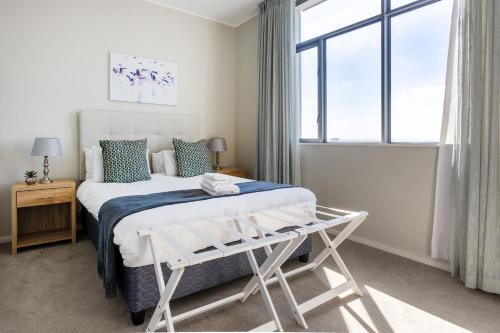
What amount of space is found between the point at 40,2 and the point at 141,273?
313 centimetres

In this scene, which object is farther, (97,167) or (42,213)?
(42,213)

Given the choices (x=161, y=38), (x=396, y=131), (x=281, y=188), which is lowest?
(x=281, y=188)

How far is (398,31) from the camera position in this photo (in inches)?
111

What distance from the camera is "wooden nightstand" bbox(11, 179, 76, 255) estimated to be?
2754 mm

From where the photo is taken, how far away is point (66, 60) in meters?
3.28

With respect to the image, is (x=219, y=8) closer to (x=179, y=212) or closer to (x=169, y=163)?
(x=169, y=163)

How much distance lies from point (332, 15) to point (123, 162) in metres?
2.80

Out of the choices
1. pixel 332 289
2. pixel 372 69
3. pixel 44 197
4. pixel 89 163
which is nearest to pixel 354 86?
pixel 372 69

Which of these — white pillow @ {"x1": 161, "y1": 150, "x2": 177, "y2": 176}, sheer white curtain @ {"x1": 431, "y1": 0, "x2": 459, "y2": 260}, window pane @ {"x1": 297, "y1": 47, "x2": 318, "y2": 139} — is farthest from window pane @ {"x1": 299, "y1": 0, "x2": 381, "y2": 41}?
white pillow @ {"x1": 161, "y1": 150, "x2": 177, "y2": 176}

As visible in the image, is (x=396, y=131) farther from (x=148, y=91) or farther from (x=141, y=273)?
(x=148, y=91)

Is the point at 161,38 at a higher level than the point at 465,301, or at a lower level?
higher

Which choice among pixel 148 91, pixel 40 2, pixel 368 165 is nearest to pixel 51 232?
pixel 148 91

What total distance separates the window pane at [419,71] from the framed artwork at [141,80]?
8.67 feet

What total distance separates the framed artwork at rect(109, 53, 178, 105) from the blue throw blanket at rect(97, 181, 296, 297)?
1.86 meters
